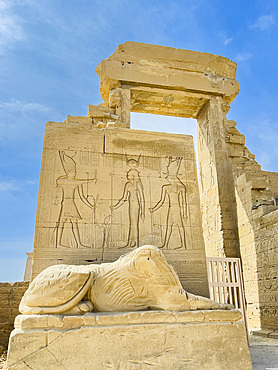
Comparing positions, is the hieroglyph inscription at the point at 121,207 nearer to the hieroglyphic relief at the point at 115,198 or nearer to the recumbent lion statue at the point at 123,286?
the hieroglyphic relief at the point at 115,198

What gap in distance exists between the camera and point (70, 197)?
395 centimetres

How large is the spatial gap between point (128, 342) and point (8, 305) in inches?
165

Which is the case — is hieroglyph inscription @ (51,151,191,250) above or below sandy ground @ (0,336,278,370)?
above

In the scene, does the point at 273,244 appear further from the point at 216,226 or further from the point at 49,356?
the point at 49,356

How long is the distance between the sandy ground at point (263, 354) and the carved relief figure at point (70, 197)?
7.06 feet

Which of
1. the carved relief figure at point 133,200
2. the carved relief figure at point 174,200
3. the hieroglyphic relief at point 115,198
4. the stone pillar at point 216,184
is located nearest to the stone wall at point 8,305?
the hieroglyphic relief at point 115,198

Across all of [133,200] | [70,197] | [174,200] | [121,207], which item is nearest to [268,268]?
[174,200]

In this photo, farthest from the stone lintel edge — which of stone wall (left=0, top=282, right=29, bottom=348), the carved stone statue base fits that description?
stone wall (left=0, top=282, right=29, bottom=348)

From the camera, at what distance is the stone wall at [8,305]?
5840 millimetres

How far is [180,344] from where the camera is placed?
2662mm

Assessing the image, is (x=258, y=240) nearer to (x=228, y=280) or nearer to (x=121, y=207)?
(x=228, y=280)

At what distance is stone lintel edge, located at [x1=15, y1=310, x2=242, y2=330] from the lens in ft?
8.38

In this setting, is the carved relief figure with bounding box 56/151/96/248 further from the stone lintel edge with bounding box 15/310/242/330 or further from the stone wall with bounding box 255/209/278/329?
the stone wall with bounding box 255/209/278/329

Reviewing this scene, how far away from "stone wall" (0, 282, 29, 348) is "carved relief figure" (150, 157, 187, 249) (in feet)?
11.4
